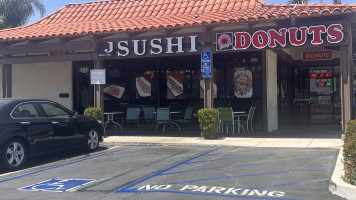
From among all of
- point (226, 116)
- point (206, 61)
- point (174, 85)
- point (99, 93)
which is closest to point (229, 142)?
point (226, 116)

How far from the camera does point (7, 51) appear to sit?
50.3 feet

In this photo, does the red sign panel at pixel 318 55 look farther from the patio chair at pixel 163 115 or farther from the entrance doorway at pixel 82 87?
the entrance doorway at pixel 82 87

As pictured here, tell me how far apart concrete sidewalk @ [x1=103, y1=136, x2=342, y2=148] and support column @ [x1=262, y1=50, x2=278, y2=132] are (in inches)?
Answer: 73.8

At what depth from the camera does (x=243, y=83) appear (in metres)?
15.2

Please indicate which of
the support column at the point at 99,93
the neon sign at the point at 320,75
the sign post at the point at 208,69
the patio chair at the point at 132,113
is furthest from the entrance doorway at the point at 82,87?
the neon sign at the point at 320,75

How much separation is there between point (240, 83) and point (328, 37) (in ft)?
14.4

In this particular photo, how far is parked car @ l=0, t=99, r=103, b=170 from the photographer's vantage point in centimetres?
854

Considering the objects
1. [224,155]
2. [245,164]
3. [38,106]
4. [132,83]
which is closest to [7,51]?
[132,83]

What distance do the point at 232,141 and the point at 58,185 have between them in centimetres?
645

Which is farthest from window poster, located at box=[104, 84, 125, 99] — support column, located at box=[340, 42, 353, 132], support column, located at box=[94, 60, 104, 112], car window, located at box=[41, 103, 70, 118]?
support column, located at box=[340, 42, 353, 132]

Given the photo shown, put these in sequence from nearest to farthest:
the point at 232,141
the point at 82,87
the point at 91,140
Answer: the point at 91,140
the point at 232,141
the point at 82,87

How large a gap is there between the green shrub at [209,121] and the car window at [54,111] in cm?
437

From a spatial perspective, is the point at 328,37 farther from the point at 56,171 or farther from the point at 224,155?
the point at 56,171

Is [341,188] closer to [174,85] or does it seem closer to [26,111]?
[26,111]
